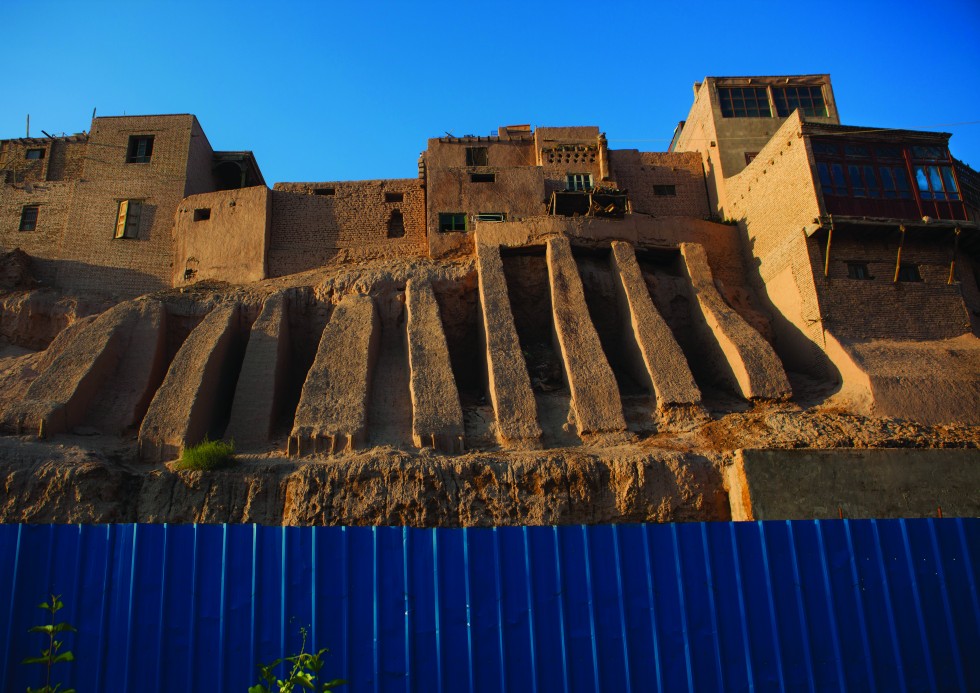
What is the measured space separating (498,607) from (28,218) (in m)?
20.7

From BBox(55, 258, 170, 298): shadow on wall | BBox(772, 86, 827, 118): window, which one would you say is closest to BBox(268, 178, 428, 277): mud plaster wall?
BBox(55, 258, 170, 298): shadow on wall

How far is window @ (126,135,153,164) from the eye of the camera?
21953 mm

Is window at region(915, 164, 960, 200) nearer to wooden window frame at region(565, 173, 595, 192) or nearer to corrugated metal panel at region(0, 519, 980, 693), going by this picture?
wooden window frame at region(565, 173, 595, 192)

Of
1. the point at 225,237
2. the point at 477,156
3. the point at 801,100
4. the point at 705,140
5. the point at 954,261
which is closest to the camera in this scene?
the point at 954,261

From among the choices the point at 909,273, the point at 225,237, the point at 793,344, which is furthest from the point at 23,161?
the point at 909,273

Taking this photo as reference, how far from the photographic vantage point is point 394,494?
36.6 ft

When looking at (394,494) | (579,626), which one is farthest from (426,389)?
(579,626)

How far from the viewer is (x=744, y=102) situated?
73.8 feet

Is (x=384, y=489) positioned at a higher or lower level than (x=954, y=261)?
lower

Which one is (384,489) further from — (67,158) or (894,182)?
(67,158)

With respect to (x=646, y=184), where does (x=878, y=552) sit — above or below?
below

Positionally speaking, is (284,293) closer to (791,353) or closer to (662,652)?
(791,353)

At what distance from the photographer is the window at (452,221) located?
63.3 feet

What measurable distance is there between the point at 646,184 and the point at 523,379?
1023 centimetres
